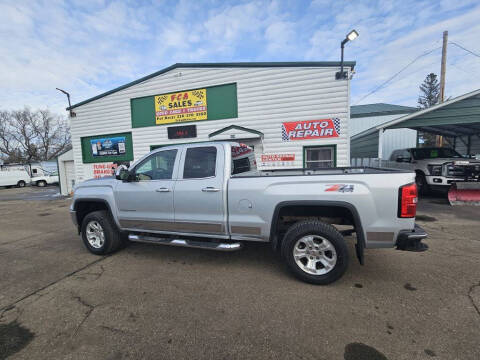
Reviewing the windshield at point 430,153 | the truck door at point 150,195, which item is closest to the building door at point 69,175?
the truck door at point 150,195

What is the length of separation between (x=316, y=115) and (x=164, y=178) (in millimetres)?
6937

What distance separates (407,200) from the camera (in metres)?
2.65

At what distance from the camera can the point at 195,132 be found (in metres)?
10.4

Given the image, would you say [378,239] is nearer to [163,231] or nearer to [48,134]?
[163,231]

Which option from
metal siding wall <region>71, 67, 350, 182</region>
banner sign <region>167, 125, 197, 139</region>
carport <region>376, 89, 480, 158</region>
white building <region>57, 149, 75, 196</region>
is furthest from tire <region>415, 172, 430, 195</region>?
white building <region>57, 149, 75, 196</region>

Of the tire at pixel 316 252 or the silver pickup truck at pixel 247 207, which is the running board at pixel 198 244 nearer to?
the silver pickup truck at pixel 247 207

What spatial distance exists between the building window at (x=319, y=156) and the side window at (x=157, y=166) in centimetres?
649

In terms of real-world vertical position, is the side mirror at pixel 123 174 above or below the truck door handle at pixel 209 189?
above

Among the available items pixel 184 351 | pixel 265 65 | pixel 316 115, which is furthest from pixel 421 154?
pixel 184 351

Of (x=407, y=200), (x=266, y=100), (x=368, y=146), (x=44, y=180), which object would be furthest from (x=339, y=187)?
(x=44, y=180)

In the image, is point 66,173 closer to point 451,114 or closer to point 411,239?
point 411,239

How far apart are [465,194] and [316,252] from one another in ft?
26.6

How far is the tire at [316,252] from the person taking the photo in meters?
2.89

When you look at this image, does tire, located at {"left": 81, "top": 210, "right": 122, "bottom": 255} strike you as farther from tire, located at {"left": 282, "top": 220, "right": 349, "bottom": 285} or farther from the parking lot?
tire, located at {"left": 282, "top": 220, "right": 349, "bottom": 285}
